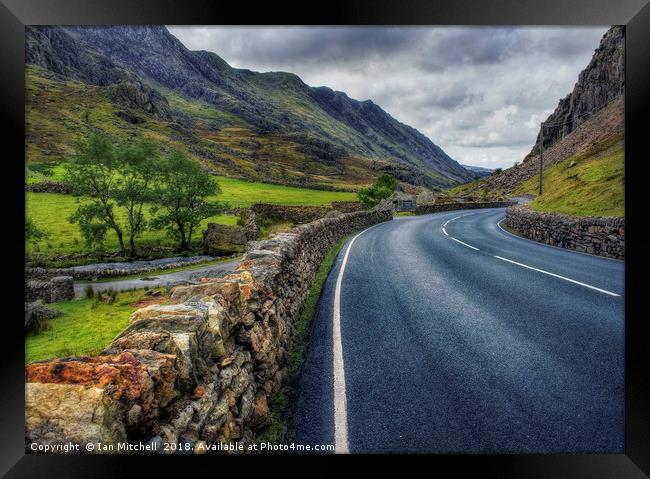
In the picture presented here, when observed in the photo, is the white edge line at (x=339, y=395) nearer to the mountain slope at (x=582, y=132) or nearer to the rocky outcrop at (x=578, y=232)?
the rocky outcrop at (x=578, y=232)

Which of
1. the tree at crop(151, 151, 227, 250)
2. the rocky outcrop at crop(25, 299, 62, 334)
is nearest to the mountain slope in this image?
the rocky outcrop at crop(25, 299, 62, 334)

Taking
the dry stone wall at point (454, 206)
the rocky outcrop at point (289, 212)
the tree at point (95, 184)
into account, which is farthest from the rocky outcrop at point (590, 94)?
the tree at point (95, 184)

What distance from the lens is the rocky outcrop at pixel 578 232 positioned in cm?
1229

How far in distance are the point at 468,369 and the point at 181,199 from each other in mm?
26252

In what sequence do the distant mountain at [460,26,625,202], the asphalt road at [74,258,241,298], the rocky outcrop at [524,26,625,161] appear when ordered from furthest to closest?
the rocky outcrop at [524,26,625,161] → the distant mountain at [460,26,625,202] → the asphalt road at [74,258,241,298]

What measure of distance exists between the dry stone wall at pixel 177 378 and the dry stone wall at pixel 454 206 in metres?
48.7

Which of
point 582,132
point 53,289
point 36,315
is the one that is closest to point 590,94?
point 582,132

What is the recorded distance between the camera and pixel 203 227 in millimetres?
28797

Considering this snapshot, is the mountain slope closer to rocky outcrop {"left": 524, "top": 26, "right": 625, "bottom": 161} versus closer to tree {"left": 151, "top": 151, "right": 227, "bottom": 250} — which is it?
rocky outcrop {"left": 524, "top": 26, "right": 625, "bottom": 161}

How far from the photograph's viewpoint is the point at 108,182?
68.0 ft

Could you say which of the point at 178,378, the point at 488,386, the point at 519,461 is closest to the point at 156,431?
the point at 178,378

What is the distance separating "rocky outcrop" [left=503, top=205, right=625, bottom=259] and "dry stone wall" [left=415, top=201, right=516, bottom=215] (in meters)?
29.4

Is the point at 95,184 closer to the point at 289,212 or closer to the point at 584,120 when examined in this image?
the point at 289,212

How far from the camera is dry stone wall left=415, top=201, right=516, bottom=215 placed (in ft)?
167
